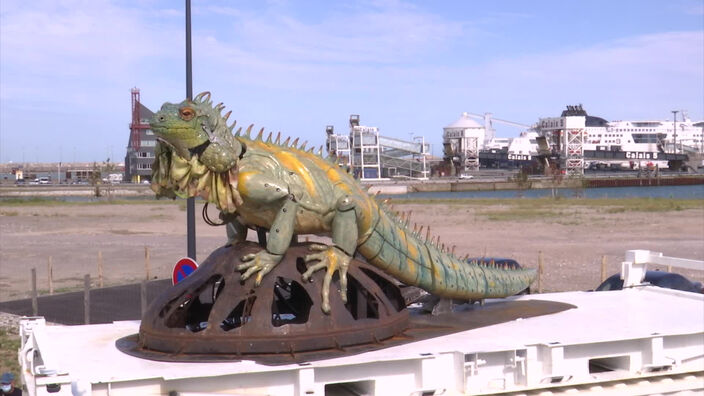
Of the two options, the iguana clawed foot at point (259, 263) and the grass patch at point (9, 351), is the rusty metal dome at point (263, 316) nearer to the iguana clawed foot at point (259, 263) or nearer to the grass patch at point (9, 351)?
the iguana clawed foot at point (259, 263)

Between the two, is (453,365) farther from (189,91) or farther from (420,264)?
(189,91)

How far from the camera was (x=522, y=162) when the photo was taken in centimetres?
15550

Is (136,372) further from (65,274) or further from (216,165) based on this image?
(65,274)

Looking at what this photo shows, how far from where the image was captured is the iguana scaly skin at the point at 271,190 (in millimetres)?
7602

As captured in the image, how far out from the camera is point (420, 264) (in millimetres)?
8820

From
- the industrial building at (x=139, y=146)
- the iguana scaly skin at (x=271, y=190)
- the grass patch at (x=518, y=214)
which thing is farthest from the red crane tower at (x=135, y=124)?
the iguana scaly skin at (x=271, y=190)

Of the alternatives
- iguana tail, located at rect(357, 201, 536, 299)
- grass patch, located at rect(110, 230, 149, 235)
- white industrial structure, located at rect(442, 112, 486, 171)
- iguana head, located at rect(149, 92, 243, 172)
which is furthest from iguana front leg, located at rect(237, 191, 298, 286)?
white industrial structure, located at rect(442, 112, 486, 171)

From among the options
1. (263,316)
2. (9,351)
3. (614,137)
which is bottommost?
(9,351)

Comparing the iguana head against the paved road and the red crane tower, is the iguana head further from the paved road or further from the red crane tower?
the red crane tower

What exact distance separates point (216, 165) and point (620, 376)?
177 inches

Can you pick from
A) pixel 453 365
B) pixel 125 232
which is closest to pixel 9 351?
pixel 453 365

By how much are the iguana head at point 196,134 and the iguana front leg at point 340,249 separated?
1.15m

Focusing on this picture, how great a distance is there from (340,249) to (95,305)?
10.3 metres

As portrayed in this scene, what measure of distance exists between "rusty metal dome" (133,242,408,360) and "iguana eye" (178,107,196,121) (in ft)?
4.54
